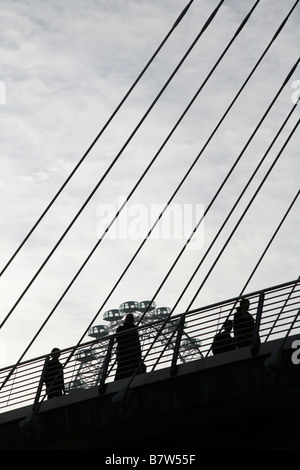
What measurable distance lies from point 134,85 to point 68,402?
8.41 m

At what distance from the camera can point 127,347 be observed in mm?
17234

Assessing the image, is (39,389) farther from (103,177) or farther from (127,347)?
(103,177)

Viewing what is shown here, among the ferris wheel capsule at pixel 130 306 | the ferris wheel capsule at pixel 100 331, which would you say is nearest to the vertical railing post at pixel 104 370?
the ferris wheel capsule at pixel 130 306

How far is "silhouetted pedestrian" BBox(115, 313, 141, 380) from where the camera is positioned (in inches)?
628

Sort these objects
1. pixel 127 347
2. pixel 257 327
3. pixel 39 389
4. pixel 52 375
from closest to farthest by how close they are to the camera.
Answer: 1. pixel 257 327
2. pixel 127 347
3. pixel 39 389
4. pixel 52 375

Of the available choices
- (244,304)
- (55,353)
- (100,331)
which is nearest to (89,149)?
(55,353)

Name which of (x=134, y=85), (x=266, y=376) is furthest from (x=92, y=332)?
(x=266, y=376)

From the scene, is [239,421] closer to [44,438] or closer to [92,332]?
[44,438]

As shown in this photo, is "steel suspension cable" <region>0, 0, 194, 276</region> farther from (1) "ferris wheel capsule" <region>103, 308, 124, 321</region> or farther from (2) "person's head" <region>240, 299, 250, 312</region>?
(1) "ferris wheel capsule" <region>103, 308, 124, 321</region>

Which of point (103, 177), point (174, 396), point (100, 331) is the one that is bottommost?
point (174, 396)

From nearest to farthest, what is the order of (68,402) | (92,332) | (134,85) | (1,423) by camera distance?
1. (68,402)
2. (1,423)
3. (134,85)
4. (92,332)

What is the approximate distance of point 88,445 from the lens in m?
18.2

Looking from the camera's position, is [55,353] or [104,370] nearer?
[104,370]

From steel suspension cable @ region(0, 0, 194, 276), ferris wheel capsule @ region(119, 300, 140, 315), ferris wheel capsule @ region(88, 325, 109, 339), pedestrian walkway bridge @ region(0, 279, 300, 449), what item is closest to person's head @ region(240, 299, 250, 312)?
pedestrian walkway bridge @ region(0, 279, 300, 449)
